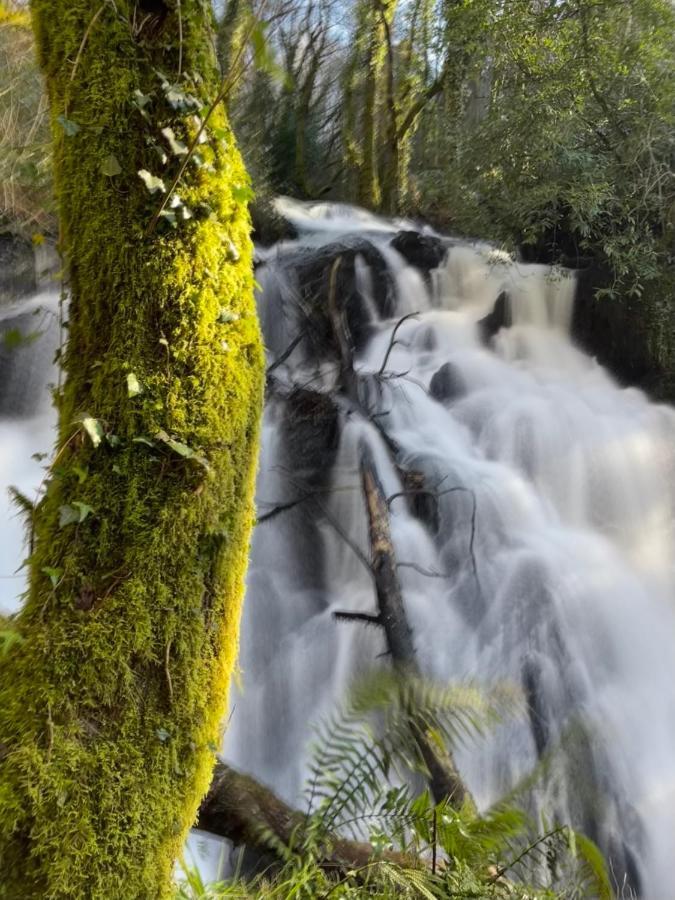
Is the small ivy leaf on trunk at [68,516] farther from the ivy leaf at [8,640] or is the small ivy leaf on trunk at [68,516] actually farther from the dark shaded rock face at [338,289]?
the dark shaded rock face at [338,289]

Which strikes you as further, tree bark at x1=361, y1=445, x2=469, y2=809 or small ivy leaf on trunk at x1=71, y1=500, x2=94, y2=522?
tree bark at x1=361, y1=445, x2=469, y2=809

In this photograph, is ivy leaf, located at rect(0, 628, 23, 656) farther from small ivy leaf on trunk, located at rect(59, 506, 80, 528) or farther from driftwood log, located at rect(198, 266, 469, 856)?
driftwood log, located at rect(198, 266, 469, 856)

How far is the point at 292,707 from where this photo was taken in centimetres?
533

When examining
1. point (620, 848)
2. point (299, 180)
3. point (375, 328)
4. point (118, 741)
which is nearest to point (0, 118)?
point (375, 328)

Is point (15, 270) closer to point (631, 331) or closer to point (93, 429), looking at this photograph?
point (631, 331)

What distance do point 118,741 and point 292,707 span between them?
4172mm

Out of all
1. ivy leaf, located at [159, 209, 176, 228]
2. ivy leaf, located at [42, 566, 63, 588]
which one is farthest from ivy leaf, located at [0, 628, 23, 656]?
ivy leaf, located at [159, 209, 176, 228]

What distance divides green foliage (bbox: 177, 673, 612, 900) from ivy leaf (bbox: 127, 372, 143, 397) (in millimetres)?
1306

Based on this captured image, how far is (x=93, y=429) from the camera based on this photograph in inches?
62.0

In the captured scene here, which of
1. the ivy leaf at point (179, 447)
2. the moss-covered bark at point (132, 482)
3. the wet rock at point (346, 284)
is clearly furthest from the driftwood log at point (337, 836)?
the wet rock at point (346, 284)

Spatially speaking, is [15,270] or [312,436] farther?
[15,270]

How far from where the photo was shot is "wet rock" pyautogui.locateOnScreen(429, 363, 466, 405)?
850cm

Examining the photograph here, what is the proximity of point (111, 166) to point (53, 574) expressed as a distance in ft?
3.23

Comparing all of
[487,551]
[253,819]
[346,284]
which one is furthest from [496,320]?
[253,819]
